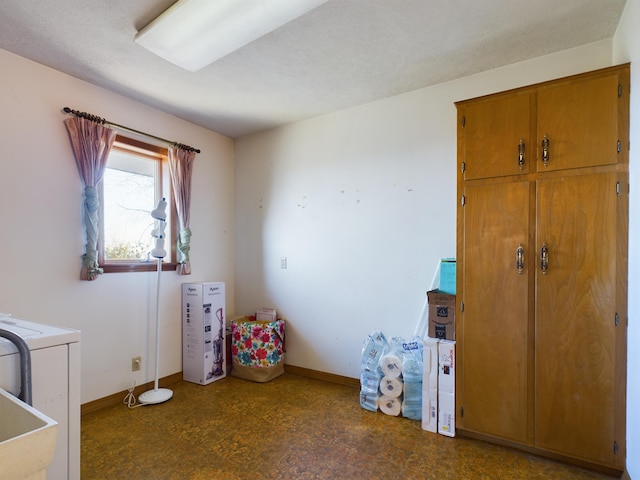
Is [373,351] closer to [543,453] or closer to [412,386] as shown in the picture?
[412,386]

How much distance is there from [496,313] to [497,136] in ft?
3.52

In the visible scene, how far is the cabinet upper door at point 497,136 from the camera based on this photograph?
2.03 m

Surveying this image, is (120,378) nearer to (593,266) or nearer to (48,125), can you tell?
(48,125)

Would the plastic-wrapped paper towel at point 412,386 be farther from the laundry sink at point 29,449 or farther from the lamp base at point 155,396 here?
the laundry sink at point 29,449

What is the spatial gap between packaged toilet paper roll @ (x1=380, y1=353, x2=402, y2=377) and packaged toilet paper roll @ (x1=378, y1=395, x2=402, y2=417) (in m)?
0.17

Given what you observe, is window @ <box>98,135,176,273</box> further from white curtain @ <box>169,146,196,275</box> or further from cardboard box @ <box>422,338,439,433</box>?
cardboard box @ <box>422,338,439,433</box>

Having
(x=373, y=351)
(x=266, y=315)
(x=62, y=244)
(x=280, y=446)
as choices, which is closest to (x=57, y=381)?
(x=280, y=446)

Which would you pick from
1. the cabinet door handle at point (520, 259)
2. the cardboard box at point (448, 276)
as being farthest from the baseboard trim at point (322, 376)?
the cabinet door handle at point (520, 259)

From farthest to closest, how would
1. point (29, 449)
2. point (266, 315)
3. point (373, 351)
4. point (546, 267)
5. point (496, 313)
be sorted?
point (266, 315), point (373, 351), point (496, 313), point (546, 267), point (29, 449)

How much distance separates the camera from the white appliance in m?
1.13

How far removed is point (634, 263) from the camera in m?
1.68

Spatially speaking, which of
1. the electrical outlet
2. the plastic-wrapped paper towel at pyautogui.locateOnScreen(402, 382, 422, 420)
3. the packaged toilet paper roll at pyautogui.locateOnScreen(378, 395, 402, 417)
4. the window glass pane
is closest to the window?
the window glass pane

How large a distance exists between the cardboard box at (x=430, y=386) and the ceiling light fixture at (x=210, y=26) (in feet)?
6.85

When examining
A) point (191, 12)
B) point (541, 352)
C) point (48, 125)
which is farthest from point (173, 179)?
point (541, 352)
